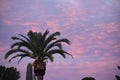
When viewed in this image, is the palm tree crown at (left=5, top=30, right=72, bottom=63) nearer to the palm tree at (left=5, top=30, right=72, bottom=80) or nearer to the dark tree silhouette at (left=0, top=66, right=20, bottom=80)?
the palm tree at (left=5, top=30, right=72, bottom=80)

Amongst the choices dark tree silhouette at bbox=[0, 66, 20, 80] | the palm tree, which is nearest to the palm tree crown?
the palm tree

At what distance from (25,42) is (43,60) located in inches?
118

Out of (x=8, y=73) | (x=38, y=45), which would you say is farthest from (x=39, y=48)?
(x=8, y=73)

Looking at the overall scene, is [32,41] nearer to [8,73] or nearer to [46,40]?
[46,40]

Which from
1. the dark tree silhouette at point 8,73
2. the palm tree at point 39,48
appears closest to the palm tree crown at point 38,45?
the palm tree at point 39,48

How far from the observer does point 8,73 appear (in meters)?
57.0

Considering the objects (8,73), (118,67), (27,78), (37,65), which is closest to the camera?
(37,65)

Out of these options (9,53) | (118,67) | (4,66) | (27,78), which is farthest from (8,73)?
(9,53)

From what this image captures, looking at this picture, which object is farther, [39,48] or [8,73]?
[8,73]

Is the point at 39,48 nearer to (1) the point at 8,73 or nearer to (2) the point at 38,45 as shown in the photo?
(2) the point at 38,45

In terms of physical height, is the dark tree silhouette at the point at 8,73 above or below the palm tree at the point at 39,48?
above

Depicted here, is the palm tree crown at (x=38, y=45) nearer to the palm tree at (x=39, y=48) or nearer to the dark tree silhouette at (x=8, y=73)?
the palm tree at (x=39, y=48)

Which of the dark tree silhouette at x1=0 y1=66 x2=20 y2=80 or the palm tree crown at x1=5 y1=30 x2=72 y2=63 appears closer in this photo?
the palm tree crown at x1=5 y1=30 x2=72 y2=63

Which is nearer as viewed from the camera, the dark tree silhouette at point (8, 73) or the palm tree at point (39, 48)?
the palm tree at point (39, 48)
